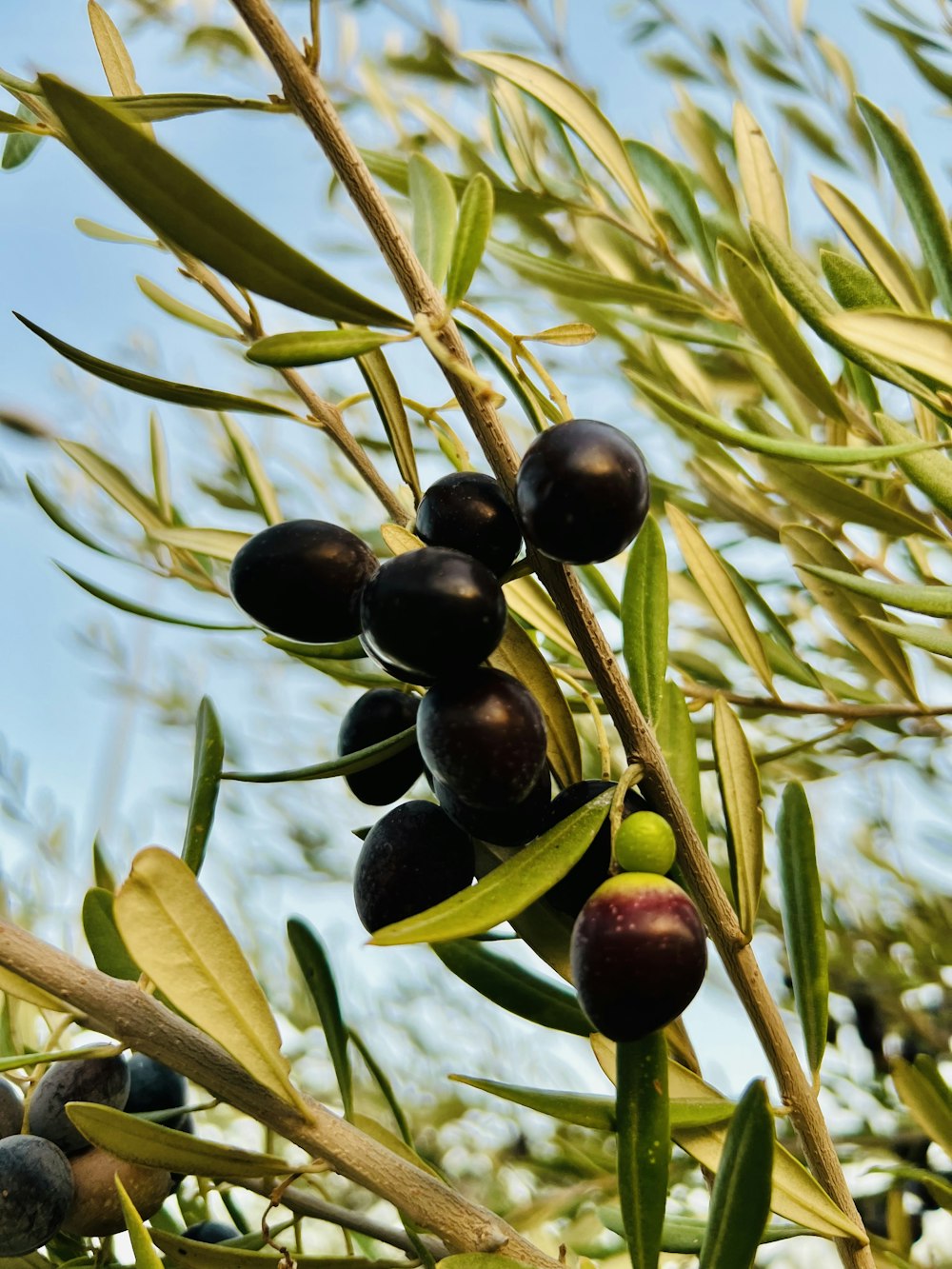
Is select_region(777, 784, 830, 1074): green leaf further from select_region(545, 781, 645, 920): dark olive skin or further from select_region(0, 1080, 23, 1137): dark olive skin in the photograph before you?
select_region(0, 1080, 23, 1137): dark olive skin

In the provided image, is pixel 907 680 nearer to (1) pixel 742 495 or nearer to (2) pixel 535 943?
(1) pixel 742 495

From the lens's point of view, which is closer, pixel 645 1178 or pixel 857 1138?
pixel 645 1178

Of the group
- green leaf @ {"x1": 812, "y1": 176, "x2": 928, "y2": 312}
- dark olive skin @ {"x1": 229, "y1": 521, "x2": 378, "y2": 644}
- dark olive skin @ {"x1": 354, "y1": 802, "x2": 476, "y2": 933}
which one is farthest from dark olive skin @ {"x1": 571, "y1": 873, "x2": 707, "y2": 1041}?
green leaf @ {"x1": 812, "y1": 176, "x2": 928, "y2": 312}

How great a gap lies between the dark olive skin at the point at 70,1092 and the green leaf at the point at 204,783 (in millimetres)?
142

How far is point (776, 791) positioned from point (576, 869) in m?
0.76

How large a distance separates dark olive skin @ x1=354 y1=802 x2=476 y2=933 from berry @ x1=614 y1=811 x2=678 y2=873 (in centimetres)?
11

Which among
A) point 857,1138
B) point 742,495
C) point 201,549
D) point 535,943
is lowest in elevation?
point 857,1138

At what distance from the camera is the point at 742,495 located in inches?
46.6

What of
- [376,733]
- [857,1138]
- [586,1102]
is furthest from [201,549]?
[857,1138]

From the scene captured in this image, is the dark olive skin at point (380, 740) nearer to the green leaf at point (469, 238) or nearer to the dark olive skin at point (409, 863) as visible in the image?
the dark olive skin at point (409, 863)

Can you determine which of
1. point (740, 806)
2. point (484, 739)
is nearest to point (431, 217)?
point (484, 739)

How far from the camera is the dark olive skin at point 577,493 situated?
0.55 metres

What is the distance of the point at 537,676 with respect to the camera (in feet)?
2.27

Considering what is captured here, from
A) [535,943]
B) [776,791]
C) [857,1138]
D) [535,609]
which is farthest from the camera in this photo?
[857,1138]
